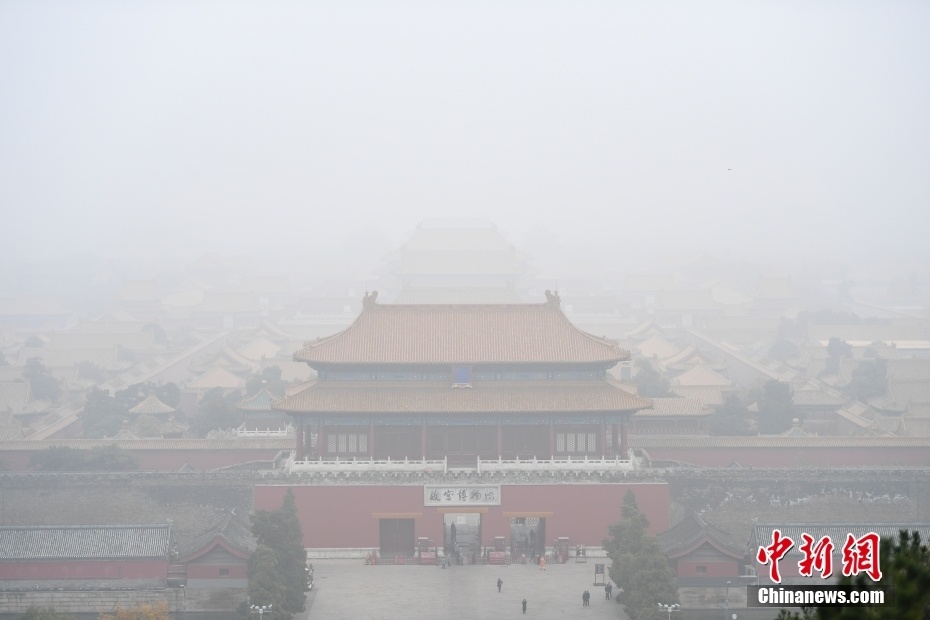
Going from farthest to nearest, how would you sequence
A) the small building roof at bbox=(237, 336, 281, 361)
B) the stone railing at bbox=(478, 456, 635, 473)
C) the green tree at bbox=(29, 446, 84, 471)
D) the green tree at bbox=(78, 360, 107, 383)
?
the small building roof at bbox=(237, 336, 281, 361) < the green tree at bbox=(78, 360, 107, 383) < the green tree at bbox=(29, 446, 84, 471) < the stone railing at bbox=(478, 456, 635, 473)

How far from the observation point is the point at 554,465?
33562 mm

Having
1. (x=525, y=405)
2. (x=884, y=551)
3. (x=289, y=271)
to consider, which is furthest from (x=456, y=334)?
(x=289, y=271)

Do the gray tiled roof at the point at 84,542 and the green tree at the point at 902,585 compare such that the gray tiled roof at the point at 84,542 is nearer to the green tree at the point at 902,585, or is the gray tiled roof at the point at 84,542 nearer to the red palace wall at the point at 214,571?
the red palace wall at the point at 214,571

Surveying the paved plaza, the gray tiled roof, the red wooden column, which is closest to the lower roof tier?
the red wooden column

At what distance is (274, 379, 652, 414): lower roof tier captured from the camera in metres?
33.2

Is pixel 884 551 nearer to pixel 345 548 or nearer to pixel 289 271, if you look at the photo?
pixel 345 548

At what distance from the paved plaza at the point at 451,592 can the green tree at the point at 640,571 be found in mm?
912

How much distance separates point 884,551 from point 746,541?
75.5 feet

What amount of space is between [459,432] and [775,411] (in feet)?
45.3

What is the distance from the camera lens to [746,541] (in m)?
34.3

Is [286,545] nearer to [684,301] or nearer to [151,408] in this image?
[151,408]

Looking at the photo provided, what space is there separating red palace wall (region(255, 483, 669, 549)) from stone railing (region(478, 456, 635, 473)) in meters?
0.45

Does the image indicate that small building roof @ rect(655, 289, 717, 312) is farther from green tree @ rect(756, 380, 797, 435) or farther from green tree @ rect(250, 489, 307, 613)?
green tree @ rect(250, 489, 307, 613)

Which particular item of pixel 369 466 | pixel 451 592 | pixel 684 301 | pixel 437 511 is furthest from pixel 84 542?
pixel 684 301
